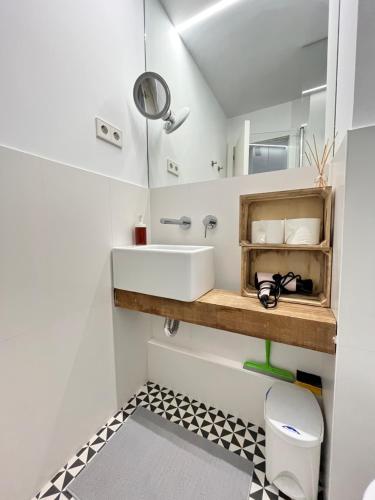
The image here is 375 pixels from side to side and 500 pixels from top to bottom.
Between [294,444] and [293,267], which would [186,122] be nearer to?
[293,267]

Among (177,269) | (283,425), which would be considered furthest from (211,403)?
(177,269)

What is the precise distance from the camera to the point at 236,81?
5.20 ft

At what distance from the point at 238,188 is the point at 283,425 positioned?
3.48ft

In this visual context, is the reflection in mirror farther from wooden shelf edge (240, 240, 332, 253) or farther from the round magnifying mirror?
wooden shelf edge (240, 240, 332, 253)

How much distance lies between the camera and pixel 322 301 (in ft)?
2.68

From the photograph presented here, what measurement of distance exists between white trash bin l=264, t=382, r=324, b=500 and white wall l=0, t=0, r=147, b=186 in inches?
54.5

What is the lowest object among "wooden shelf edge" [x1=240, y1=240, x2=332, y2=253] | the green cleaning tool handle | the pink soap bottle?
the green cleaning tool handle

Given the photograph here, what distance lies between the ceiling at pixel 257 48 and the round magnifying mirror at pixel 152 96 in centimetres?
60

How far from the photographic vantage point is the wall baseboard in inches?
43.2

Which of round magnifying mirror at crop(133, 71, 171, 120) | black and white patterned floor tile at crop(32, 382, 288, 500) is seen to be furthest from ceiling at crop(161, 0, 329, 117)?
black and white patterned floor tile at crop(32, 382, 288, 500)

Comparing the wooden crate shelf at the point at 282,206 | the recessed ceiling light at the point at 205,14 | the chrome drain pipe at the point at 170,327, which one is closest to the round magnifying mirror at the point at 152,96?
the recessed ceiling light at the point at 205,14

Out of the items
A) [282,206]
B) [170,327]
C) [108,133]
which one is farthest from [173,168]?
[170,327]

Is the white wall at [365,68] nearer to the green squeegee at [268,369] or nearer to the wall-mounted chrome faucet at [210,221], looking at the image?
the wall-mounted chrome faucet at [210,221]

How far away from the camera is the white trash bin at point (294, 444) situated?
0.74 meters
